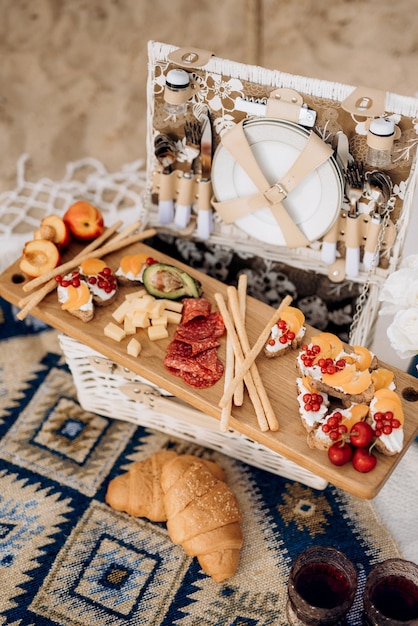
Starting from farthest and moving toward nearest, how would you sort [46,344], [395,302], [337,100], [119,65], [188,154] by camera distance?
[119,65]
[46,344]
[188,154]
[337,100]
[395,302]

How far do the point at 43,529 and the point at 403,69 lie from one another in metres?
2.28

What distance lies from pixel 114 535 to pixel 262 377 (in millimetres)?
520

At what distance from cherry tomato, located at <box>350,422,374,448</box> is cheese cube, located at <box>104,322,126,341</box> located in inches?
21.0

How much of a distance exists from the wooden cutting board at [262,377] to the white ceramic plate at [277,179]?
0.70ft

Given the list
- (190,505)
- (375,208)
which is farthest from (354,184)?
(190,505)

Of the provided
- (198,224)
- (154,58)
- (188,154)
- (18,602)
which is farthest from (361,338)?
(18,602)

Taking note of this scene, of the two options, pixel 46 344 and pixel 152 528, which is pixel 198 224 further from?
pixel 152 528

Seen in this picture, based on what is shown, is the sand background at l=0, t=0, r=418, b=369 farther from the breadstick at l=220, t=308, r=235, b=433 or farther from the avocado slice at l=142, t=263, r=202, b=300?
the breadstick at l=220, t=308, r=235, b=433

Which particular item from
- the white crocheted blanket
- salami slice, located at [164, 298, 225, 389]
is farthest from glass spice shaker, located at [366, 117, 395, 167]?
the white crocheted blanket

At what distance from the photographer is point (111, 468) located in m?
1.77

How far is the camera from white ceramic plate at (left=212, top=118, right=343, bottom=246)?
159 cm

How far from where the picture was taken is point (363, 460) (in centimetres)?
134

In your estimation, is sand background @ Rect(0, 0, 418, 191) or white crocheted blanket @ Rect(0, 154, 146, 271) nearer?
white crocheted blanket @ Rect(0, 154, 146, 271)

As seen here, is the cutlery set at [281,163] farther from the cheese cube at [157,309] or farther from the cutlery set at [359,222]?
the cheese cube at [157,309]
